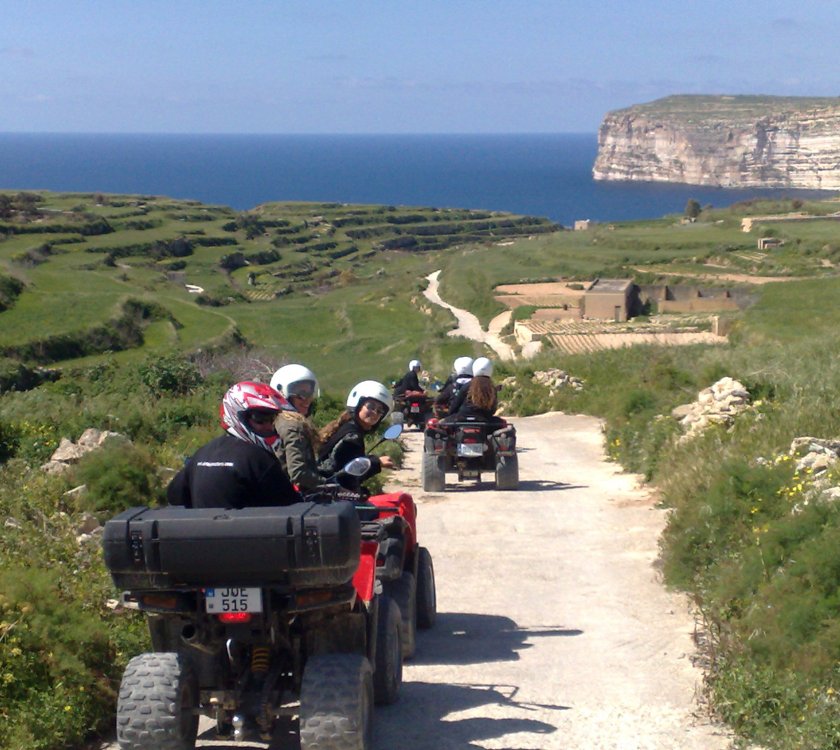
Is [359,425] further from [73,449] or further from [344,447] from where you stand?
[73,449]

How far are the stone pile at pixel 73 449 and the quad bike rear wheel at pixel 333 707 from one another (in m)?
5.76

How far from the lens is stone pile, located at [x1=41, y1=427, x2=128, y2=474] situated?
1069 centimetres

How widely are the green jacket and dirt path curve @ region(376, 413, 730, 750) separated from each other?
4.09ft

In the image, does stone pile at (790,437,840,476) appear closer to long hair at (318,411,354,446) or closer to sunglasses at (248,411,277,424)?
long hair at (318,411,354,446)

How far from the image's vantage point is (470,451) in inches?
553

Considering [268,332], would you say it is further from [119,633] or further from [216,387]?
[119,633]

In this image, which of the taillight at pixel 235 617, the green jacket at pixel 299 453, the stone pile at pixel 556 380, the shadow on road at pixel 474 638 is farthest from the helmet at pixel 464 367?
the taillight at pixel 235 617

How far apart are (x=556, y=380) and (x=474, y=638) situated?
17.8 m

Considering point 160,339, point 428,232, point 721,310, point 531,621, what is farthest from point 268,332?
point 428,232

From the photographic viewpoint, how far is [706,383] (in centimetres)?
1839

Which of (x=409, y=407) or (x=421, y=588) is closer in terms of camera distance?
(x=421, y=588)

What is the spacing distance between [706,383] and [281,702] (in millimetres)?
13873

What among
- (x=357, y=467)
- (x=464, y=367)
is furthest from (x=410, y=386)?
(x=357, y=467)

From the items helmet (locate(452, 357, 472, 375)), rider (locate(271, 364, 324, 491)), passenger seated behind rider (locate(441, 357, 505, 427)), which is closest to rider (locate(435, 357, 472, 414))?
helmet (locate(452, 357, 472, 375))
